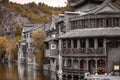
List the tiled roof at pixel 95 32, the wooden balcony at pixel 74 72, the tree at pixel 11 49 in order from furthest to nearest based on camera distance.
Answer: the tree at pixel 11 49
the tiled roof at pixel 95 32
the wooden balcony at pixel 74 72

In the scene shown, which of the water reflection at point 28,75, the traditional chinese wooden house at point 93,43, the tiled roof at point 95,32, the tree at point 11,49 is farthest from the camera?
the tree at point 11,49

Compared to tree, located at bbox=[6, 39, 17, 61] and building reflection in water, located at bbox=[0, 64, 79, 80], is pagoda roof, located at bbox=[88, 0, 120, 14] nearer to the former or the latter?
building reflection in water, located at bbox=[0, 64, 79, 80]

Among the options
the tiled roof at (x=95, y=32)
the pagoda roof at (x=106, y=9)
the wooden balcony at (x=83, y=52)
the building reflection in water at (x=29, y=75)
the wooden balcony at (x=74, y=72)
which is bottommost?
the building reflection in water at (x=29, y=75)

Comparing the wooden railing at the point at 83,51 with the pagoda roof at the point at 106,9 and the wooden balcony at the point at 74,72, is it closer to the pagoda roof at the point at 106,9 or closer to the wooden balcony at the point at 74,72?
the wooden balcony at the point at 74,72

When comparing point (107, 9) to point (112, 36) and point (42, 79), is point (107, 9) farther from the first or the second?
point (42, 79)

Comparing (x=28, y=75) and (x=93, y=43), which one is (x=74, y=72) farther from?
(x=28, y=75)

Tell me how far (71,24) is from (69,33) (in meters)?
2.95

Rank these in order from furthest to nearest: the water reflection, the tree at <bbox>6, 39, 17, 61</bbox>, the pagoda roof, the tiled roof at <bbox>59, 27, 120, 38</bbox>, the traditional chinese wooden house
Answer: the tree at <bbox>6, 39, 17, 61</bbox>
the pagoda roof
the water reflection
the traditional chinese wooden house
the tiled roof at <bbox>59, 27, 120, 38</bbox>

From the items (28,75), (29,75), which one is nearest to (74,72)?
(29,75)

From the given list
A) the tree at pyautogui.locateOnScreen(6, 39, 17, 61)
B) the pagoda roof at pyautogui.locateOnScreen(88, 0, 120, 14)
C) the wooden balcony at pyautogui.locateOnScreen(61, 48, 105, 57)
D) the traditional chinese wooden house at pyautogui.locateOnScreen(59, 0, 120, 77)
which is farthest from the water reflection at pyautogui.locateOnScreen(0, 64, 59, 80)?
the tree at pyautogui.locateOnScreen(6, 39, 17, 61)

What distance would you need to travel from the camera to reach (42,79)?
6488 cm

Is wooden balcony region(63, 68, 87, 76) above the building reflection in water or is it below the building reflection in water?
above

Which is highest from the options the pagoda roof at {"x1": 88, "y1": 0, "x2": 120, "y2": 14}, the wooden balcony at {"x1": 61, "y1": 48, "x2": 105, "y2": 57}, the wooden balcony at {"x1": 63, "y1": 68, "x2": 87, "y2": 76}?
the pagoda roof at {"x1": 88, "y1": 0, "x2": 120, "y2": 14}

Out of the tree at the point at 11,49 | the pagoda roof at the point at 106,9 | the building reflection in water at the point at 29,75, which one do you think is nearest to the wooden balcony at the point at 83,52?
the building reflection in water at the point at 29,75
